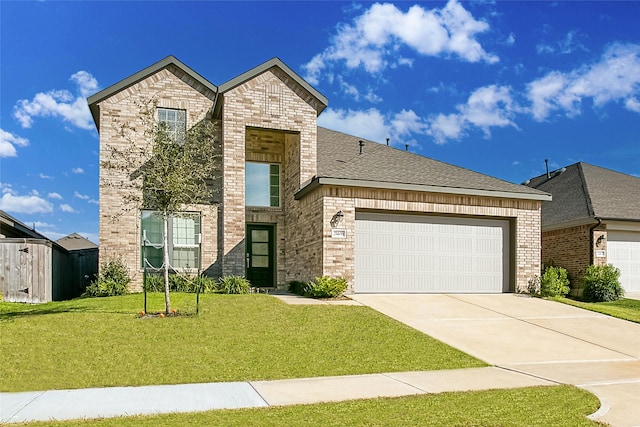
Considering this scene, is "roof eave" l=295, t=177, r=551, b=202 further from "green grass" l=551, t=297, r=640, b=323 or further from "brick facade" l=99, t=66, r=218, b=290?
"brick facade" l=99, t=66, r=218, b=290

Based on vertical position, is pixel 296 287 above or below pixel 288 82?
below

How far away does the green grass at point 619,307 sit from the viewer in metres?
→ 15.2

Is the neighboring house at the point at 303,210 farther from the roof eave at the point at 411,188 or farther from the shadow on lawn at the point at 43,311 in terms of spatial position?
the shadow on lawn at the point at 43,311

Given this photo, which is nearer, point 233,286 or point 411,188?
point 233,286

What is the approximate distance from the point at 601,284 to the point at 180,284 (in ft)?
47.5

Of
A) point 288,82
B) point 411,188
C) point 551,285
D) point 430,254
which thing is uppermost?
point 288,82

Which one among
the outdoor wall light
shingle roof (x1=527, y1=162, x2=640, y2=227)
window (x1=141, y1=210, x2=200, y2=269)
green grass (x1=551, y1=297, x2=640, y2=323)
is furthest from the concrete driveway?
window (x1=141, y1=210, x2=200, y2=269)

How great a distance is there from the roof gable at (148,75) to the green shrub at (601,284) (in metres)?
15.0

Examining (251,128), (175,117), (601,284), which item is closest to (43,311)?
(175,117)

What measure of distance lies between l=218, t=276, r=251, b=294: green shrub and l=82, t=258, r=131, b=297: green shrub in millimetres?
3136

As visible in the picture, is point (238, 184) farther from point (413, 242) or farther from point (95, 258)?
point (95, 258)

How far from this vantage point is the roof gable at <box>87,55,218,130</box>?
18.1m

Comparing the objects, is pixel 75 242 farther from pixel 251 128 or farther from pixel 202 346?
pixel 202 346

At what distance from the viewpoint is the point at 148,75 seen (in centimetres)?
1872
